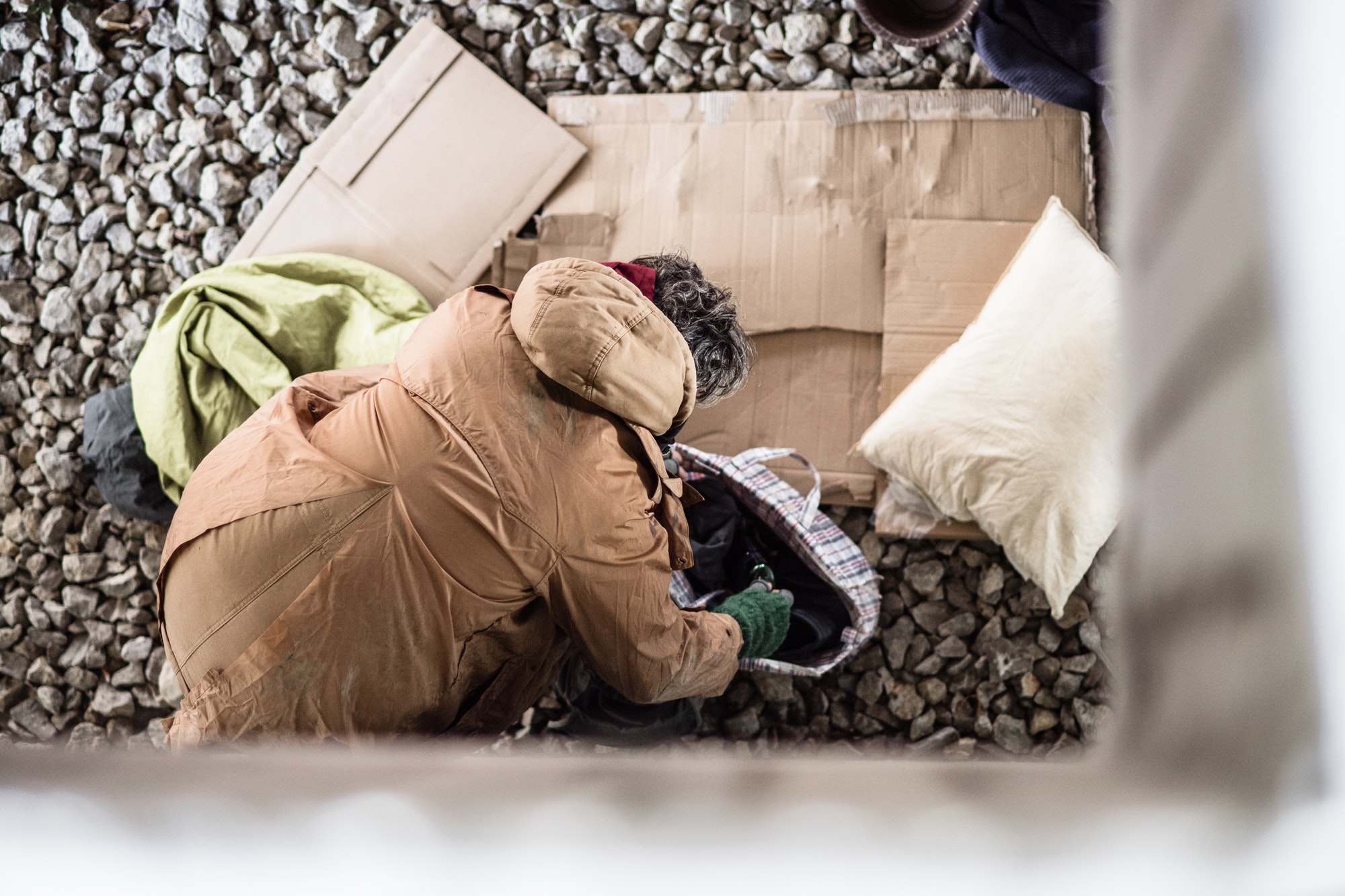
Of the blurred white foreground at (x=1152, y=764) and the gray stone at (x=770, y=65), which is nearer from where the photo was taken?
the blurred white foreground at (x=1152, y=764)

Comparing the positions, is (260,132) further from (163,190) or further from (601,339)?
(601,339)

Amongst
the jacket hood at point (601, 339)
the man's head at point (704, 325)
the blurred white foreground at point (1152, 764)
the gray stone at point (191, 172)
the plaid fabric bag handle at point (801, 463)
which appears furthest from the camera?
the gray stone at point (191, 172)

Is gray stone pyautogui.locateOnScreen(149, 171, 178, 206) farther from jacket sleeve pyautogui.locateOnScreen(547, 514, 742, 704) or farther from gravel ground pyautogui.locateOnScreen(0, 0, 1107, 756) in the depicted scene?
jacket sleeve pyautogui.locateOnScreen(547, 514, 742, 704)

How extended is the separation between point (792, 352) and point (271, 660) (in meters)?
1.02

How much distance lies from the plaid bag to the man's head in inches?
12.1

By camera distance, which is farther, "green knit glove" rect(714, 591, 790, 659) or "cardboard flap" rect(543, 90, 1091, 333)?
"cardboard flap" rect(543, 90, 1091, 333)

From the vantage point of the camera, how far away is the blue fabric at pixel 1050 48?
5.06ft

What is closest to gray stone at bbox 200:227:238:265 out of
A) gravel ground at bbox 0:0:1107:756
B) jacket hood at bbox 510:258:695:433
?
gravel ground at bbox 0:0:1107:756

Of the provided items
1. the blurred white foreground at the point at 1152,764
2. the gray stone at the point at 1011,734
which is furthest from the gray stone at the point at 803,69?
the blurred white foreground at the point at 1152,764

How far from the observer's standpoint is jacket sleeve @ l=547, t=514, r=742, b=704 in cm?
101

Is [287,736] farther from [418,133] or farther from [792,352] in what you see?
[418,133]

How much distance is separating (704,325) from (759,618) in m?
0.50

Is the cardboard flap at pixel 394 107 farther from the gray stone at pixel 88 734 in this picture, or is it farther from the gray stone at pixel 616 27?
the gray stone at pixel 88 734

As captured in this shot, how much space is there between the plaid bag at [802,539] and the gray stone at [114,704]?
108 cm
